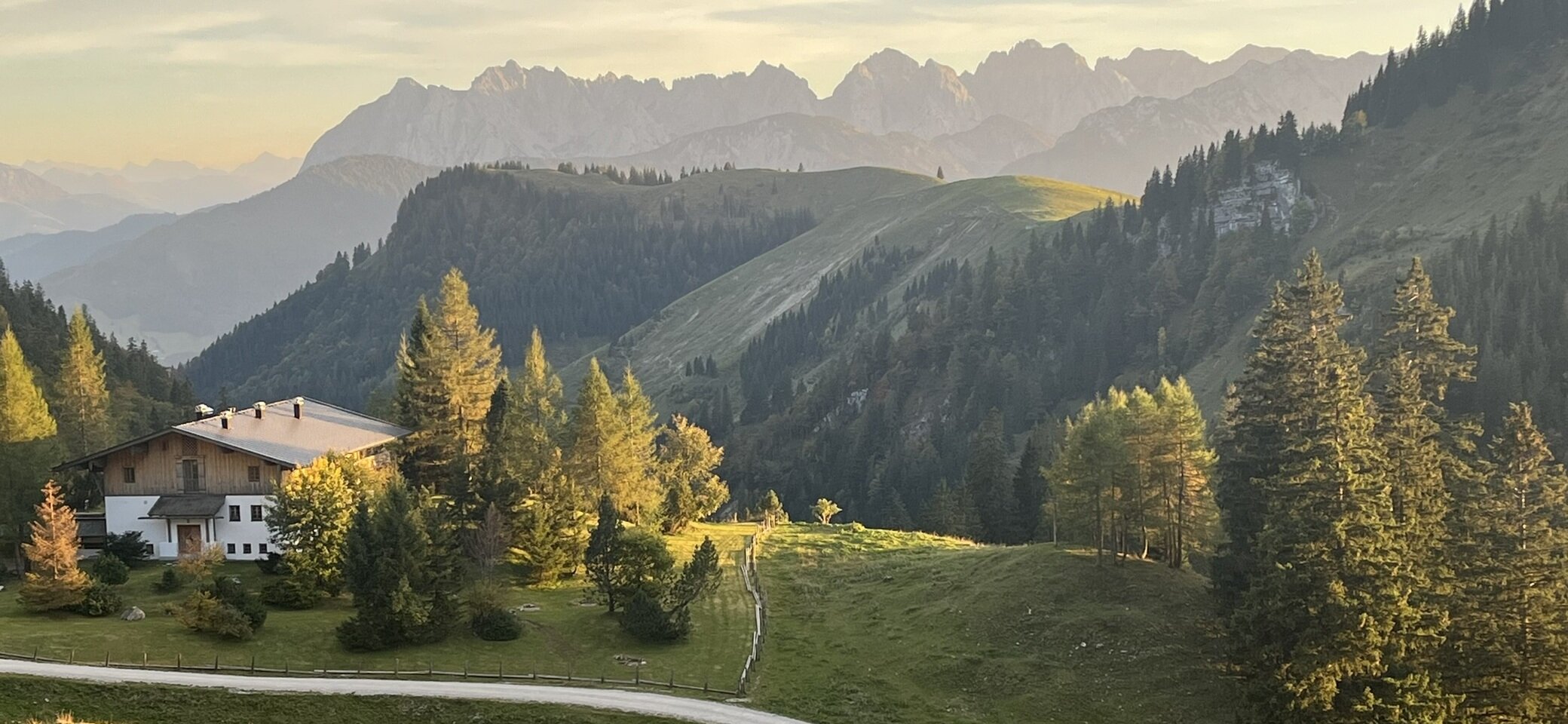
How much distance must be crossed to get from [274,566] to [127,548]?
1089 centimetres

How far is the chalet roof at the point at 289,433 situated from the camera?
251ft

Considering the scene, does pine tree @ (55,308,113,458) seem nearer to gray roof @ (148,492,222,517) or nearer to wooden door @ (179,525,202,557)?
gray roof @ (148,492,222,517)

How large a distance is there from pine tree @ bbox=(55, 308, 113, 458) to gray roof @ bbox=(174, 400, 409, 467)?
29.5 meters

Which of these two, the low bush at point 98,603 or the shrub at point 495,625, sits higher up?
the low bush at point 98,603

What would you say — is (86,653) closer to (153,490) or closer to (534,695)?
(534,695)

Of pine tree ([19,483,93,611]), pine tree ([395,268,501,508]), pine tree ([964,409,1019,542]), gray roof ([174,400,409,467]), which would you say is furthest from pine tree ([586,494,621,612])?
pine tree ([964,409,1019,542])

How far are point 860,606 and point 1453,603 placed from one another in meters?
34.8

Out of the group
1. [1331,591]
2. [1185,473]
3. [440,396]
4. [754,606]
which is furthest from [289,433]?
[1331,591]

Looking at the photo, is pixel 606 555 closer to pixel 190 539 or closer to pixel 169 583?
pixel 169 583

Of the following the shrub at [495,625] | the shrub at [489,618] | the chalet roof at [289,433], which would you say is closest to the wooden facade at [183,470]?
the chalet roof at [289,433]

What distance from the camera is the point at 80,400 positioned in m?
108

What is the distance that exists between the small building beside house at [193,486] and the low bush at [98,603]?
13.3 m

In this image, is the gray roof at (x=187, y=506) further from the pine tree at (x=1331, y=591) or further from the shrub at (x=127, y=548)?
the pine tree at (x=1331, y=591)

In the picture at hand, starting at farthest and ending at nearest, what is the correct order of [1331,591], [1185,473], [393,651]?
[1185,473], [393,651], [1331,591]
